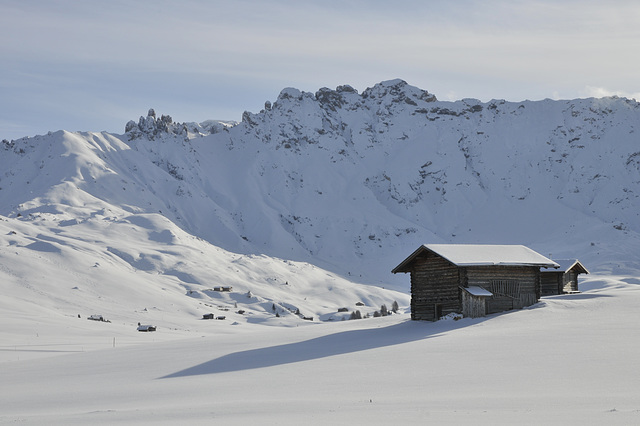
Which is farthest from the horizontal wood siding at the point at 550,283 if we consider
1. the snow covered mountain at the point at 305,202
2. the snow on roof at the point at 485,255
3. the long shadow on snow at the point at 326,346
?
the snow covered mountain at the point at 305,202

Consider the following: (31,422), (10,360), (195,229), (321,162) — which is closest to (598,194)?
(321,162)

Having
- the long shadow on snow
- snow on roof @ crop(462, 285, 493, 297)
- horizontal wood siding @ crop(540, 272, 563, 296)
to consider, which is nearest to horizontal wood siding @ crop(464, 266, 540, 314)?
snow on roof @ crop(462, 285, 493, 297)

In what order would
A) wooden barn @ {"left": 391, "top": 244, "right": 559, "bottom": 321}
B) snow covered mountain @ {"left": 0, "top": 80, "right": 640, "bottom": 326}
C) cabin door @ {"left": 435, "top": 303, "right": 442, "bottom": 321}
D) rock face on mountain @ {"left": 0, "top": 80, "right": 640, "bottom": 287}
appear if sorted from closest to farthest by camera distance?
1. wooden barn @ {"left": 391, "top": 244, "right": 559, "bottom": 321}
2. cabin door @ {"left": 435, "top": 303, "right": 442, "bottom": 321}
3. snow covered mountain @ {"left": 0, "top": 80, "right": 640, "bottom": 326}
4. rock face on mountain @ {"left": 0, "top": 80, "right": 640, "bottom": 287}

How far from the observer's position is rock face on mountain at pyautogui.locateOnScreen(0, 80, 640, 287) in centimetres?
15688

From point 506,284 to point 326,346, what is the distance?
12220mm

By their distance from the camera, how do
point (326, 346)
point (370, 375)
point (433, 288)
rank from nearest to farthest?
point (370, 375) → point (326, 346) → point (433, 288)

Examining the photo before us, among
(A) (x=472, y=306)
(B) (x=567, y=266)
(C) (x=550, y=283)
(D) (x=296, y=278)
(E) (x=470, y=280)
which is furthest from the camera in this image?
(D) (x=296, y=278)

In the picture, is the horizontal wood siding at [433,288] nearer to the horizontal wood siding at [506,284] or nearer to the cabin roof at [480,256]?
the cabin roof at [480,256]

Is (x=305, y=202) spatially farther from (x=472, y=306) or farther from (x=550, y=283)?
(x=472, y=306)

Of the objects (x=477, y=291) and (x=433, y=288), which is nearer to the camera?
(x=477, y=291)

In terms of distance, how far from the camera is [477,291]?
39.2m

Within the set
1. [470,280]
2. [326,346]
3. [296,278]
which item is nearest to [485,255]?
[470,280]

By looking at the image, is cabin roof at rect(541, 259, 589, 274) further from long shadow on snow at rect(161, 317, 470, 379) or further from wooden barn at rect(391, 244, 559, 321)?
long shadow on snow at rect(161, 317, 470, 379)

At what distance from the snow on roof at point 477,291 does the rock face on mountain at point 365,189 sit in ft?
341
